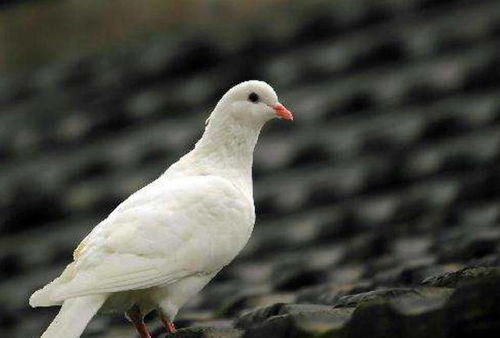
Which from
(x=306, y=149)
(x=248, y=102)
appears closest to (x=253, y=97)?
(x=248, y=102)

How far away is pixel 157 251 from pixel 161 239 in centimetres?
4

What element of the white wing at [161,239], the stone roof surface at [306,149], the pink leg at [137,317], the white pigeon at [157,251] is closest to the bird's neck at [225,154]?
the white pigeon at [157,251]

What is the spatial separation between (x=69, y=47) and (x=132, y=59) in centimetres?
77

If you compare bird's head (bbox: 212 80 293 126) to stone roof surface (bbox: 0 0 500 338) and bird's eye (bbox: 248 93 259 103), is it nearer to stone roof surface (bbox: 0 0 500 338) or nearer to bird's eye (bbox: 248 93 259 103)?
bird's eye (bbox: 248 93 259 103)

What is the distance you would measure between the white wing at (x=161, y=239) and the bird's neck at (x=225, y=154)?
0.18m

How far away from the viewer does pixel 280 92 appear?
8.32 meters

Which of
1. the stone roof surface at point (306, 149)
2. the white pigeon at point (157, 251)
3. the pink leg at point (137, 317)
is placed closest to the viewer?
the white pigeon at point (157, 251)

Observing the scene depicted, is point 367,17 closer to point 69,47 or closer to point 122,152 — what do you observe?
point 122,152

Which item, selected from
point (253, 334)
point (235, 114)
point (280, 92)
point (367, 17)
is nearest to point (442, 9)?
point (367, 17)

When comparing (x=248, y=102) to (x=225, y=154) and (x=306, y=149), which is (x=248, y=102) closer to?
(x=225, y=154)

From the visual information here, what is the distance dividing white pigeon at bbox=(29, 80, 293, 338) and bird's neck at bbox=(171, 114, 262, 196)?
2cm

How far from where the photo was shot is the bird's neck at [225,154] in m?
4.86

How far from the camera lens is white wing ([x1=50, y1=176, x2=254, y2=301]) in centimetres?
427

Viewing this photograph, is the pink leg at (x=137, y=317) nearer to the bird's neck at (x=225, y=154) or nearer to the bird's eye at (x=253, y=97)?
the bird's neck at (x=225, y=154)
